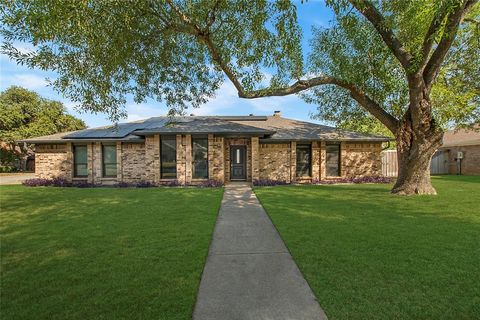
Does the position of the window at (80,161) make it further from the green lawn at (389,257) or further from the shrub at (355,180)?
the shrub at (355,180)

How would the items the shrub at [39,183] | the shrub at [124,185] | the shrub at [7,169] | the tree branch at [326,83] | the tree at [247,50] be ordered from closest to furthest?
the tree at [247,50] < the tree branch at [326,83] < the shrub at [124,185] < the shrub at [39,183] < the shrub at [7,169]

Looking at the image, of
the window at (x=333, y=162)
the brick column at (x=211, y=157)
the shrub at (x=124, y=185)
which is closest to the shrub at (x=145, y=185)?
the shrub at (x=124, y=185)

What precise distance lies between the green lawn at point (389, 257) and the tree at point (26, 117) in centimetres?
2810

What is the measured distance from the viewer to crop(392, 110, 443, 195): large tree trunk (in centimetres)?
941

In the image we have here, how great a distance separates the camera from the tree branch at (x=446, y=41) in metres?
7.34

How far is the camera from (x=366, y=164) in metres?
15.9

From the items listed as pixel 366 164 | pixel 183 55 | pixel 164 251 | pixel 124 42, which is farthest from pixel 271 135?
pixel 164 251

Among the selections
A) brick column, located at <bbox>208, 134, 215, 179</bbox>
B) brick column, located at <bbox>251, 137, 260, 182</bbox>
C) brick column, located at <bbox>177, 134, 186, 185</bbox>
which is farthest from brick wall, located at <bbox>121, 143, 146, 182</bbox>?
brick column, located at <bbox>251, 137, 260, 182</bbox>

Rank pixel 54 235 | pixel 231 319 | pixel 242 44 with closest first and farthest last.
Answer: pixel 231 319 < pixel 54 235 < pixel 242 44

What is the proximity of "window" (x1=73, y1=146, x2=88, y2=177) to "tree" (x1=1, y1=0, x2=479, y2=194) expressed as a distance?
877 centimetres

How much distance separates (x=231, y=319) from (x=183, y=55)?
26.5 ft

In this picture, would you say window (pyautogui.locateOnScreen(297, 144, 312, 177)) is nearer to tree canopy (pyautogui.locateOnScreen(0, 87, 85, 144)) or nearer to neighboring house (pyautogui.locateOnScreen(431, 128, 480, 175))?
neighboring house (pyautogui.locateOnScreen(431, 128, 480, 175))

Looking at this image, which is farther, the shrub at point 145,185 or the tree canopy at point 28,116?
the tree canopy at point 28,116

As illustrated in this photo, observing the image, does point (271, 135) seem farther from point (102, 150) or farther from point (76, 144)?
point (76, 144)
